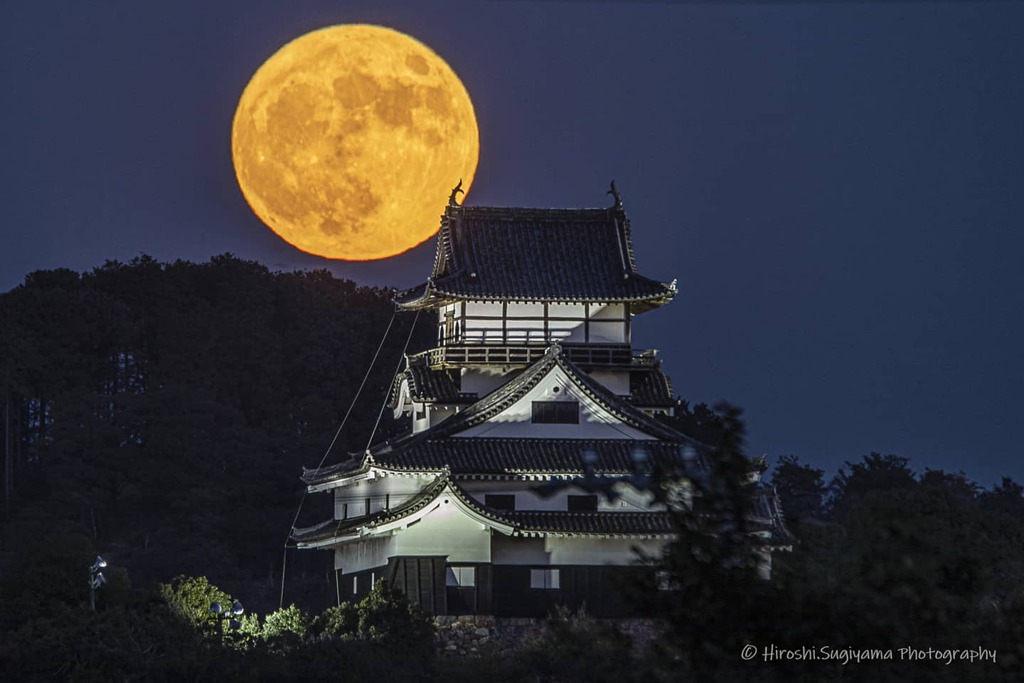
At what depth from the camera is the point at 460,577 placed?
4697 centimetres

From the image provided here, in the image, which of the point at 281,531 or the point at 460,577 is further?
the point at 281,531

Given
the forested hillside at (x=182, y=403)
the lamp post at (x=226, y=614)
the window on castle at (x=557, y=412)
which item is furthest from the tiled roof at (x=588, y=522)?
the forested hillside at (x=182, y=403)

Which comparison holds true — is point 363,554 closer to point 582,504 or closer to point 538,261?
point 582,504

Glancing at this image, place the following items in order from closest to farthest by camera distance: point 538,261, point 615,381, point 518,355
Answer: point 518,355, point 538,261, point 615,381

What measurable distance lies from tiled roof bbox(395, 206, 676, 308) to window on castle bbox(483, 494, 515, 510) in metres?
6.45

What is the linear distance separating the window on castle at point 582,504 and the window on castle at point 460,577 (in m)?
3.52

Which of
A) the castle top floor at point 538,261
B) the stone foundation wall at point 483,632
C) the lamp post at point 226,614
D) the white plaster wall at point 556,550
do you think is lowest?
the stone foundation wall at point 483,632

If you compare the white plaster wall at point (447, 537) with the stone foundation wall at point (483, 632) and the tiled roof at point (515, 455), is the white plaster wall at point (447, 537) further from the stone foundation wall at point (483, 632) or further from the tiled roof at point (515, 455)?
the stone foundation wall at point (483, 632)

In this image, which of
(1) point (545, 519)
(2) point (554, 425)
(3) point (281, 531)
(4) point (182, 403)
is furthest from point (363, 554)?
(4) point (182, 403)

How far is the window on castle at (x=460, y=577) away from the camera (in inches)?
1848

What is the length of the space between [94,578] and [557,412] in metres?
13.5

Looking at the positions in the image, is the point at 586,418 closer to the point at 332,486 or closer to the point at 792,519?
the point at 332,486

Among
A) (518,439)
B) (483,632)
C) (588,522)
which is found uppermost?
(518,439)

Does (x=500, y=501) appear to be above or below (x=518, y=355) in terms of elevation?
below
